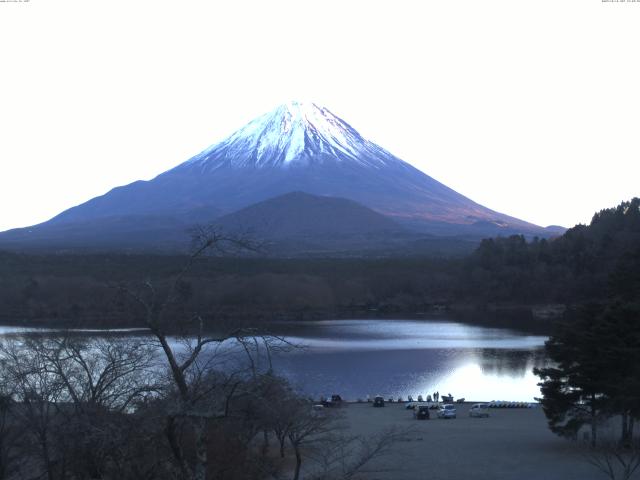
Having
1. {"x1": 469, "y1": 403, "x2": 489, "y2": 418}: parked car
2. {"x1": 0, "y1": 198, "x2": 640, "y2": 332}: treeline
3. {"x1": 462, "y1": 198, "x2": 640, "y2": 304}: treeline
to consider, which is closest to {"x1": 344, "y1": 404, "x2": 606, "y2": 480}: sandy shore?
{"x1": 469, "y1": 403, "x2": 489, "y2": 418}: parked car

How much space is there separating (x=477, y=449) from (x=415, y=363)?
11.3m

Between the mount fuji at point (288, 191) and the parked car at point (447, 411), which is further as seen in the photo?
the mount fuji at point (288, 191)

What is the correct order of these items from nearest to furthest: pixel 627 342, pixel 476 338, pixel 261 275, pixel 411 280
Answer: pixel 627 342
pixel 476 338
pixel 261 275
pixel 411 280

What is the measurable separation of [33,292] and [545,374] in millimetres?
28704

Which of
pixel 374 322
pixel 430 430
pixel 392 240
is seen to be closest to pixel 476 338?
pixel 374 322

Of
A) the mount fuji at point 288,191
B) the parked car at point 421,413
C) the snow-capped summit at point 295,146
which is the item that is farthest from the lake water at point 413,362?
the snow-capped summit at point 295,146

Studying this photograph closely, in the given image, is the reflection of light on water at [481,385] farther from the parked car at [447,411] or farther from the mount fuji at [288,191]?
the mount fuji at [288,191]

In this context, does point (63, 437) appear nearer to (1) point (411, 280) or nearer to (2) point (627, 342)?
(2) point (627, 342)

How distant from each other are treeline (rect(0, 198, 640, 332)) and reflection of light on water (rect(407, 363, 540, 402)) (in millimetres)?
15764

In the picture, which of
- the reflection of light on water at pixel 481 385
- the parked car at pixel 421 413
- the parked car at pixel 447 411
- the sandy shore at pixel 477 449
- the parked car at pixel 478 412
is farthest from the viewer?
the reflection of light on water at pixel 481 385

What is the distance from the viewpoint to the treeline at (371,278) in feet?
126

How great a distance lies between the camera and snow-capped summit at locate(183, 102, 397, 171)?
10062 centimetres

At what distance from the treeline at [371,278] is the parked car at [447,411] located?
20634 millimetres

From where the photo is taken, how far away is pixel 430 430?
43.2ft
